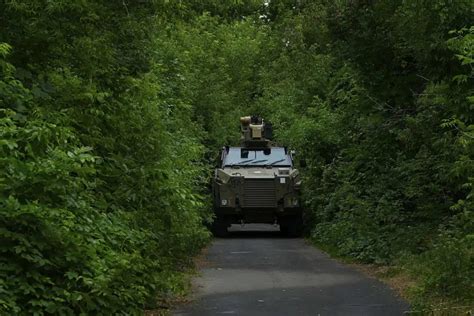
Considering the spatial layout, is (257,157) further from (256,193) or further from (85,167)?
(85,167)

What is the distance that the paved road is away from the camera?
10.4 m

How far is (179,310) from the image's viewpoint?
10.4m

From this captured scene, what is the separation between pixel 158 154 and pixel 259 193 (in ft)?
38.3

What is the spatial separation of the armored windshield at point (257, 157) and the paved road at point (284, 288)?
5861 millimetres

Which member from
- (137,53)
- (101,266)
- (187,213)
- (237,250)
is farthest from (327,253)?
(101,266)

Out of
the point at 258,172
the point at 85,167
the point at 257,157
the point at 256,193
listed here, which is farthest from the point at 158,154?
the point at 257,157

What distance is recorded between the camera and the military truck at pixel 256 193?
23.0m

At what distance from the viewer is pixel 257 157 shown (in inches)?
978

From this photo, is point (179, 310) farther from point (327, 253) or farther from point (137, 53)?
point (327, 253)

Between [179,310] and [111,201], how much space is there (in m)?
1.61

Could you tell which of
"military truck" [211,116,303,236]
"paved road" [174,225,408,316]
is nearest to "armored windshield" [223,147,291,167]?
"military truck" [211,116,303,236]

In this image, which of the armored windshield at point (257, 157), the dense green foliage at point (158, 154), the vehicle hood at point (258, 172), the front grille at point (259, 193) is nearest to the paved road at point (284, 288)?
the dense green foliage at point (158, 154)

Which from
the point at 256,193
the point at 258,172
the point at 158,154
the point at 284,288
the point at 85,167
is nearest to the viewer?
the point at 85,167

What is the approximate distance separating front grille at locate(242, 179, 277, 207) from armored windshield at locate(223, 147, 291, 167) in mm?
1299
